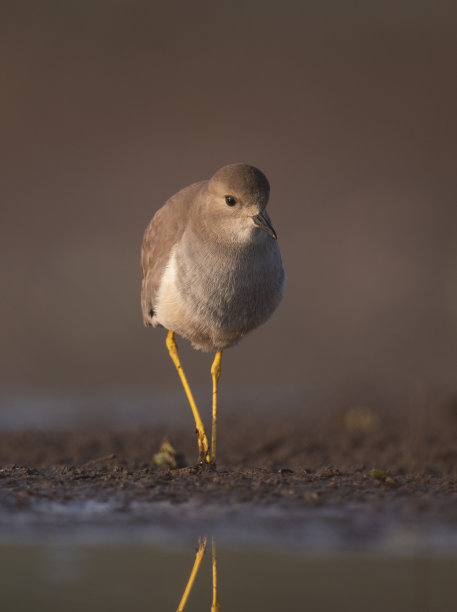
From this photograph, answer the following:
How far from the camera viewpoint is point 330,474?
6117 mm

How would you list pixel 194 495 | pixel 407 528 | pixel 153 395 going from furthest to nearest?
pixel 153 395 → pixel 194 495 → pixel 407 528

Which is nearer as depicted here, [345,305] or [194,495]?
[194,495]

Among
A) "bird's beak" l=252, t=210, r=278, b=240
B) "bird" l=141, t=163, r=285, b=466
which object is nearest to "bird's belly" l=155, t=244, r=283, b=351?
"bird" l=141, t=163, r=285, b=466

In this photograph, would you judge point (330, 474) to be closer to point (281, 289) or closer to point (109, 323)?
point (281, 289)

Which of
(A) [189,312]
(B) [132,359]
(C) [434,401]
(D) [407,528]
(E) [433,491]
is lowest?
(D) [407,528]

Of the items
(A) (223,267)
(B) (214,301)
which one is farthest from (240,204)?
(B) (214,301)

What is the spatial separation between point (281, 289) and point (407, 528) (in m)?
2.37

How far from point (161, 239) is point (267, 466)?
6.07 feet

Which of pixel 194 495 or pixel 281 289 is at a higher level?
pixel 281 289

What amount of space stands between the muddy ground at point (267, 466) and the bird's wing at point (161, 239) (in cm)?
119

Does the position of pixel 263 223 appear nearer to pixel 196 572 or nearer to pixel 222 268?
pixel 222 268

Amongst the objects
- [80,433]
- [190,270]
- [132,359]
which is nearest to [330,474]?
[190,270]

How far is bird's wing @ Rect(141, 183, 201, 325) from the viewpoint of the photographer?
7.08m

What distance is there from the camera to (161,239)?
723 centimetres
